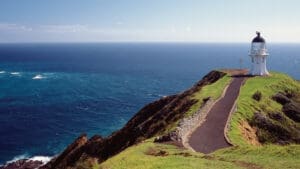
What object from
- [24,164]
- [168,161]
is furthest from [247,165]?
[24,164]

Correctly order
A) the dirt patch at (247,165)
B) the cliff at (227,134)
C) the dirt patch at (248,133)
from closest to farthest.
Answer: the dirt patch at (247,165) → the cliff at (227,134) → the dirt patch at (248,133)

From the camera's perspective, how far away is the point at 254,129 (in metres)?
38.5

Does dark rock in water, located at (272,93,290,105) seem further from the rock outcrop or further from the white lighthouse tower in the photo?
the white lighthouse tower

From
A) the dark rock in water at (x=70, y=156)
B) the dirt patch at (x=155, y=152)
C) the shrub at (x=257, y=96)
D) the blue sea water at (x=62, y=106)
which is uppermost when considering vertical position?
the shrub at (x=257, y=96)

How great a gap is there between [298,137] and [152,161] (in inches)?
797

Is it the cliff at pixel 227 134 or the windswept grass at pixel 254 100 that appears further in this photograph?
the windswept grass at pixel 254 100

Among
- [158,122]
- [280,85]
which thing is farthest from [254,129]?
[280,85]

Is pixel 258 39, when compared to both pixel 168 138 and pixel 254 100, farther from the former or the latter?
pixel 168 138

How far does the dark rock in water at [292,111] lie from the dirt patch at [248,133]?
9605mm

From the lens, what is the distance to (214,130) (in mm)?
35344

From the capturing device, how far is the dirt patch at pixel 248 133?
1394 inches

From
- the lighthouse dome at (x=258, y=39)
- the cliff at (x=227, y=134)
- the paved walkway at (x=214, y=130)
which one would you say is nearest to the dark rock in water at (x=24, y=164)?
the cliff at (x=227, y=134)

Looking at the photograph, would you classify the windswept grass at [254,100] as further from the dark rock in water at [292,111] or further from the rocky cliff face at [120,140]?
the rocky cliff face at [120,140]

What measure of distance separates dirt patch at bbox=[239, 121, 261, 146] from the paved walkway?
1.89m
